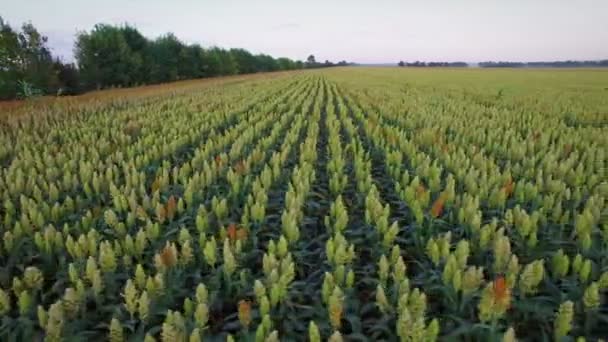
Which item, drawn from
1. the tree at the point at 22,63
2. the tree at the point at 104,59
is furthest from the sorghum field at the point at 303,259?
the tree at the point at 104,59

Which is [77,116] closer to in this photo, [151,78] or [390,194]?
[390,194]

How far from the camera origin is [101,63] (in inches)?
1350

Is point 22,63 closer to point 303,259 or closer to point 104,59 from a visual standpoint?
point 104,59

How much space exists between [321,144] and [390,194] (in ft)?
13.6

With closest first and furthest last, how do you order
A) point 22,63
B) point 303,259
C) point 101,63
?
point 303,259 → point 22,63 → point 101,63

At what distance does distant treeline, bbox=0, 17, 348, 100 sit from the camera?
77.0 feet

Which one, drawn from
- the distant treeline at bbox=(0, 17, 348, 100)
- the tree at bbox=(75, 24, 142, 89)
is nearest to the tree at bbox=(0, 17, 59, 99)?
the distant treeline at bbox=(0, 17, 348, 100)

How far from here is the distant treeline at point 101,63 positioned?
2347 centimetres

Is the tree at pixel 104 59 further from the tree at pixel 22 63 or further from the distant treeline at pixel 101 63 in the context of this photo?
the tree at pixel 22 63

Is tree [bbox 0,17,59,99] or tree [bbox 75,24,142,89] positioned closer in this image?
tree [bbox 0,17,59,99]

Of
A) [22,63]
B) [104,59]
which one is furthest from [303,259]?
[104,59]

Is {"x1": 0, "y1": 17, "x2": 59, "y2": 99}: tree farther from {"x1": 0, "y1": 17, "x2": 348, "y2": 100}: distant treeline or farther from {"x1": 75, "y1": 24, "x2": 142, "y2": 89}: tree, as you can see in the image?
{"x1": 75, "y1": 24, "x2": 142, "y2": 89}: tree

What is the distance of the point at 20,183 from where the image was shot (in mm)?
4941

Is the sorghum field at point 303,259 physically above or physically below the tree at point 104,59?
below
